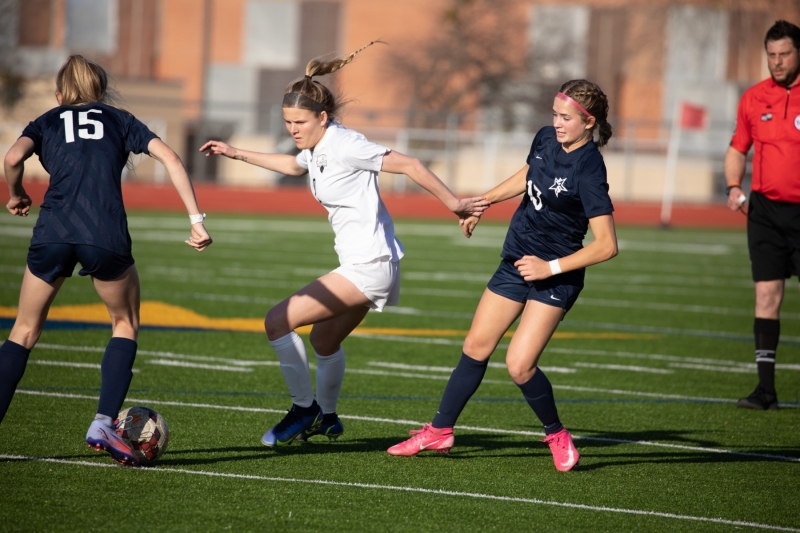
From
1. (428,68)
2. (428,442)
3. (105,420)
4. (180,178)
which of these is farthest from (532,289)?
(428,68)

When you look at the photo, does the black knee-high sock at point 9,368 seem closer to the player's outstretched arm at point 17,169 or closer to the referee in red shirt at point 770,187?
the player's outstretched arm at point 17,169

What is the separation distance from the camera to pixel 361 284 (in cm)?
577

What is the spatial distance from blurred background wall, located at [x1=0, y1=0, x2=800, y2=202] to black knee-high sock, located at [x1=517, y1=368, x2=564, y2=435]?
21971 mm

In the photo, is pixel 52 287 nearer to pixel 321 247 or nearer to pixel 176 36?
pixel 321 247

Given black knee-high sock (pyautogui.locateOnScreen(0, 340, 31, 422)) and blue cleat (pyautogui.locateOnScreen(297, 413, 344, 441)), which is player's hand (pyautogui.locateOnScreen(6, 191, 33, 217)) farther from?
blue cleat (pyautogui.locateOnScreen(297, 413, 344, 441))

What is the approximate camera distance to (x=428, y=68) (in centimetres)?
4316

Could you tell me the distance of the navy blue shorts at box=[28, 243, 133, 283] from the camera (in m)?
5.07

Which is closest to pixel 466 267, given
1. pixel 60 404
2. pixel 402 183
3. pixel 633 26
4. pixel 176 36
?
pixel 60 404

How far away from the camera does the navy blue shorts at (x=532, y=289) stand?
5.55 metres

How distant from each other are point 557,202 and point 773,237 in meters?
2.83

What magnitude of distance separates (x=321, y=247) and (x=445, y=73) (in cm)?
2465

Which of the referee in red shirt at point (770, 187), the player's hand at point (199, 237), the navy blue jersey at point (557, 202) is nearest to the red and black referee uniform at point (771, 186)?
the referee in red shirt at point (770, 187)

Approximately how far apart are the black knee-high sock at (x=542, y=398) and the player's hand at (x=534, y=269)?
0.54 meters

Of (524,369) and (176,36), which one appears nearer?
(524,369)
